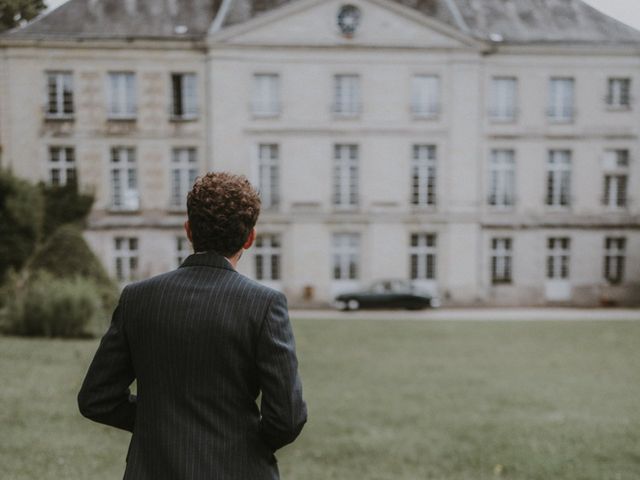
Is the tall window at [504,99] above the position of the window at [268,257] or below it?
above

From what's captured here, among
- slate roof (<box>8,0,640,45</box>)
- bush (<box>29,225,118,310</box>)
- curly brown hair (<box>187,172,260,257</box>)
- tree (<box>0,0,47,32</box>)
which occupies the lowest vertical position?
bush (<box>29,225,118,310</box>)

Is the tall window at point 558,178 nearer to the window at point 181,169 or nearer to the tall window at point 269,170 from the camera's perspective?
the tall window at point 269,170

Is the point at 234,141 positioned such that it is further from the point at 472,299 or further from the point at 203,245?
the point at 203,245

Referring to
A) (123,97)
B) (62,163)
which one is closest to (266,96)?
(123,97)

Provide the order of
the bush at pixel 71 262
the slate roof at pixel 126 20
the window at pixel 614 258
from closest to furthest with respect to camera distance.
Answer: the bush at pixel 71 262
the slate roof at pixel 126 20
the window at pixel 614 258

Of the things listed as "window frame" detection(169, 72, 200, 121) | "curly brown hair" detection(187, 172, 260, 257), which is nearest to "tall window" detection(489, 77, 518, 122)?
"window frame" detection(169, 72, 200, 121)

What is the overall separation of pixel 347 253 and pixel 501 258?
534cm

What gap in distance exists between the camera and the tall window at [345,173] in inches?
912

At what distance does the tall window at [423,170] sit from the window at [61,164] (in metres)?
11.9

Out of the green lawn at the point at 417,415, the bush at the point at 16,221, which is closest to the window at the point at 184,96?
the bush at the point at 16,221

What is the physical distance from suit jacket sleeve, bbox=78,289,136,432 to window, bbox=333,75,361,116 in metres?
21.5

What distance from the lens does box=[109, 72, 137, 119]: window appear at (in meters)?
22.5

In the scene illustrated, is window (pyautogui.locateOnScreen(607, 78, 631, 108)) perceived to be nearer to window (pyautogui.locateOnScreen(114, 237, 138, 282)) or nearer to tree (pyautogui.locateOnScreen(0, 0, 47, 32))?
window (pyautogui.locateOnScreen(114, 237, 138, 282))

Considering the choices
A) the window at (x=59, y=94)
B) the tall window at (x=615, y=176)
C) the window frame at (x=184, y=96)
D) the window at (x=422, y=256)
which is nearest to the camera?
the window at (x=59, y=94)
